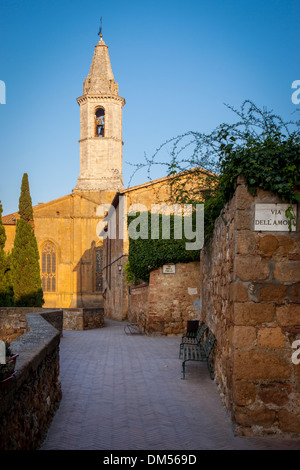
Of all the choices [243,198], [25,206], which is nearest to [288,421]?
[243,198]

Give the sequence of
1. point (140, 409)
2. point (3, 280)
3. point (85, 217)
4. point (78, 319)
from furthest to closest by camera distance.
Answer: point (85, 217), point (3, 280), point (78, 319), point (140, 409)

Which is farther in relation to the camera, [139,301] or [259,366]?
[139,301]

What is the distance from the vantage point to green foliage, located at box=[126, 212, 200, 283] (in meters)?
14.4

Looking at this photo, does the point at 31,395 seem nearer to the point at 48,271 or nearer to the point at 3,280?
the point at 3,280

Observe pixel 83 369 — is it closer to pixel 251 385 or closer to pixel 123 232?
pixel 251 385

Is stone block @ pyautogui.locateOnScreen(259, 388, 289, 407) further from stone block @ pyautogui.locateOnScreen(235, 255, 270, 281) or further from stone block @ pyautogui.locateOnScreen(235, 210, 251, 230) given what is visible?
stone block @ pyautogui.locateOnScreen(235, 210, 251, 230)

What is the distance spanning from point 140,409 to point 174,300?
8.59 metres

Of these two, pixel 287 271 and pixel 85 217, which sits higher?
pixel 85 217

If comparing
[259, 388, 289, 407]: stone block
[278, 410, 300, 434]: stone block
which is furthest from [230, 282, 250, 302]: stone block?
[278, 410, 300, 434]: stone block

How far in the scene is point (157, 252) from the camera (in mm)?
14906

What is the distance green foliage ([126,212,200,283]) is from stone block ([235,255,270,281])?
29.8 ft

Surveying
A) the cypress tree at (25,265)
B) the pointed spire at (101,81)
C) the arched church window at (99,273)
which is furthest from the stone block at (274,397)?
the pointed spire at (101,81)

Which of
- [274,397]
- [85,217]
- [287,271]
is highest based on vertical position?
[85,217]
